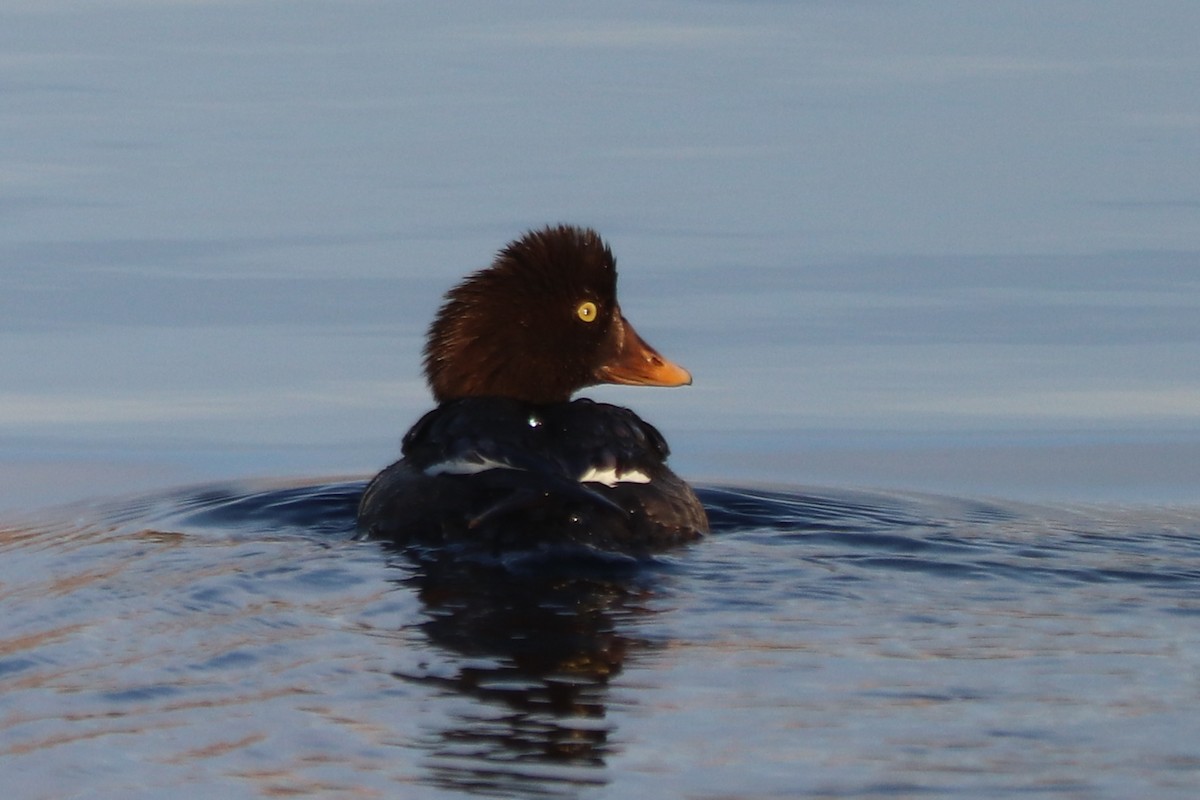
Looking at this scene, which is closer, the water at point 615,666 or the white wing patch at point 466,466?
the water at point 615,666

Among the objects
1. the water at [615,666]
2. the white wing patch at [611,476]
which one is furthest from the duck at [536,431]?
the water at [615,666]

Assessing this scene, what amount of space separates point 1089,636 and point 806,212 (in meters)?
6.55

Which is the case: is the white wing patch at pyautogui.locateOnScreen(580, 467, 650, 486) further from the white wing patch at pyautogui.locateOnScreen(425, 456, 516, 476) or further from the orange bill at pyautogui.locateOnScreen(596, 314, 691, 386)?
the orange bill at pyautogui.locateOnScreen(596, 314, 691, 386)

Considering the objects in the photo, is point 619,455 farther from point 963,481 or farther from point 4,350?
point 4,350

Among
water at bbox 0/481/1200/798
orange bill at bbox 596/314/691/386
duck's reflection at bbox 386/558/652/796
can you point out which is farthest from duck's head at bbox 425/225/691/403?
duck's reflection at bbox 386/558/652/796

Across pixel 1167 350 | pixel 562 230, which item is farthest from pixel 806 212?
pixel 562 230

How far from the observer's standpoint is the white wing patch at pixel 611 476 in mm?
7680

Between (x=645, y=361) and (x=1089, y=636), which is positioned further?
(x=645, y=361)

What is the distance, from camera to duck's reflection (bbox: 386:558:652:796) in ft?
16.7

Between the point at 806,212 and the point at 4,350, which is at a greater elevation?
the point at 806,212

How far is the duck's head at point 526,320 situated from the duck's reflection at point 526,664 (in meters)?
1.55

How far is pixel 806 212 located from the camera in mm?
12797

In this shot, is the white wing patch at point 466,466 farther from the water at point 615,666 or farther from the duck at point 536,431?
the water at point 615,666

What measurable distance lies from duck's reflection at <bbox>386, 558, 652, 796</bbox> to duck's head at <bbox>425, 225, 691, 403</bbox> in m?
1.55
